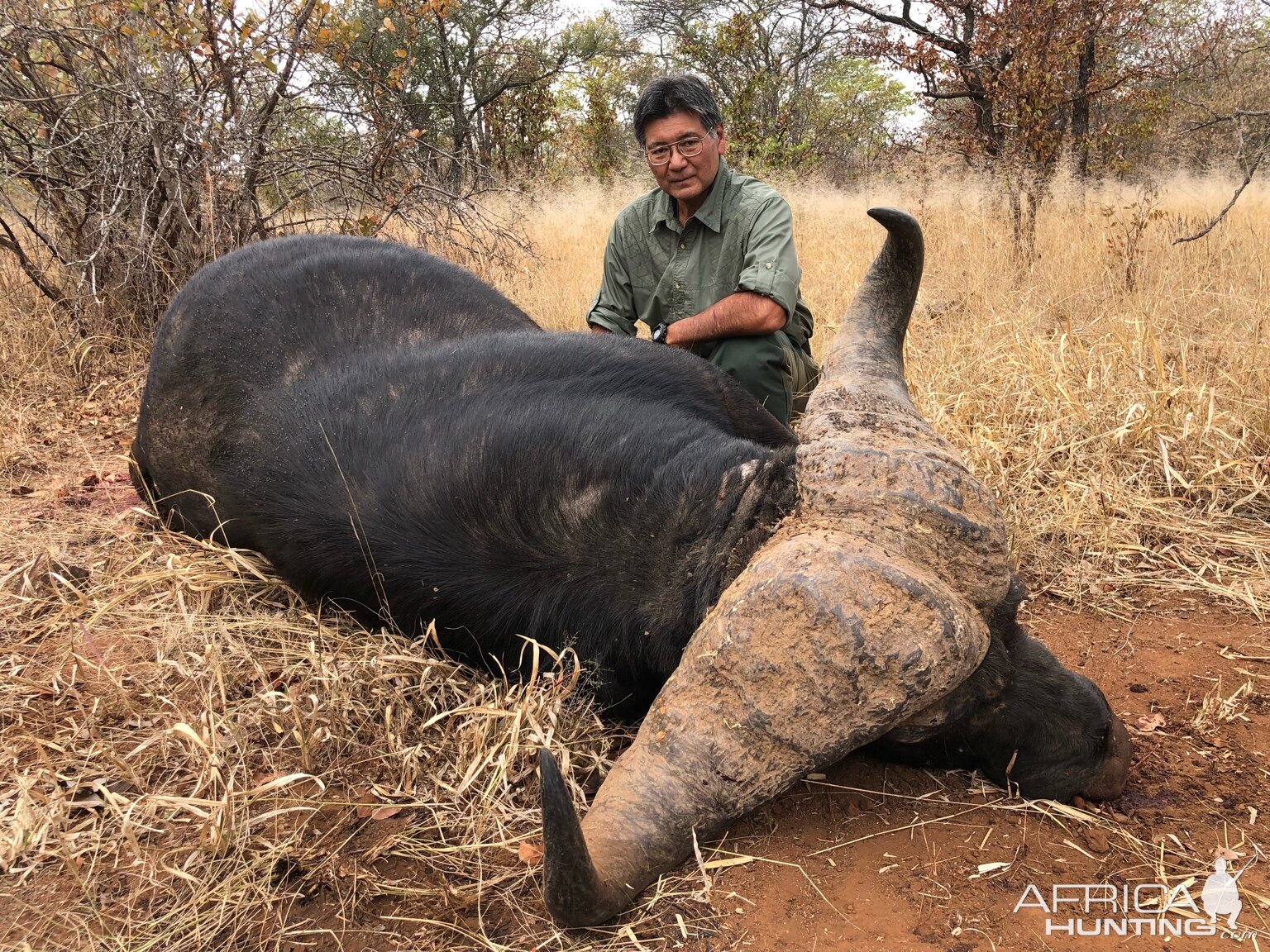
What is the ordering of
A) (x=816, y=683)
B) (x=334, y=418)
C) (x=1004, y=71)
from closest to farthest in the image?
(x=816, y=683), (x=334, y=418), (x=1004, y=71)

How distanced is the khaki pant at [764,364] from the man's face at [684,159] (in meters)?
0.73

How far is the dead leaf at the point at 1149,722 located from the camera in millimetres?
2527

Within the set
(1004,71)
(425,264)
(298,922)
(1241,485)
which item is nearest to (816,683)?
(298,922)

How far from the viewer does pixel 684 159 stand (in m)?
4.12

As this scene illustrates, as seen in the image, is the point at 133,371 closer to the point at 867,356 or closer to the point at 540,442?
the point at 540,442

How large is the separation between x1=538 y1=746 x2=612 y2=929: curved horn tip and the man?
9.26 ft

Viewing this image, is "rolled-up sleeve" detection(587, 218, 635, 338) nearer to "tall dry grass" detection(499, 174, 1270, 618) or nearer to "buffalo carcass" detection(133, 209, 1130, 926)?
"buffalo carcass" detection(133, 209, 1130, 926)

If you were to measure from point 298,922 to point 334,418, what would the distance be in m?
1.29

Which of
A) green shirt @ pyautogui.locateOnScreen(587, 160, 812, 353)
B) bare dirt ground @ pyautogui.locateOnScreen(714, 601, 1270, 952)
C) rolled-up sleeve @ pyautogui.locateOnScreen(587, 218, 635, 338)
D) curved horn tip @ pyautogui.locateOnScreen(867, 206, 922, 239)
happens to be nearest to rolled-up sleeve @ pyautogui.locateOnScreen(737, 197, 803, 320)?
green shirt @ pyautogui.locateOnScreen(587, 160, 812, 353)

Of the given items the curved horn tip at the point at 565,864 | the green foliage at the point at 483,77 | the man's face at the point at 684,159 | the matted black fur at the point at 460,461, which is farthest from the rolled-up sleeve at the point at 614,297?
the green foliage at the point at 483,77

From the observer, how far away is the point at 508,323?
334 centimetres

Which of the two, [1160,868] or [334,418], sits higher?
[334,418]

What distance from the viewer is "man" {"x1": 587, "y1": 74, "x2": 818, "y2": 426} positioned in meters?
3.97

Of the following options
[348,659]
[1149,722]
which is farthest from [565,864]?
[1149,722]
